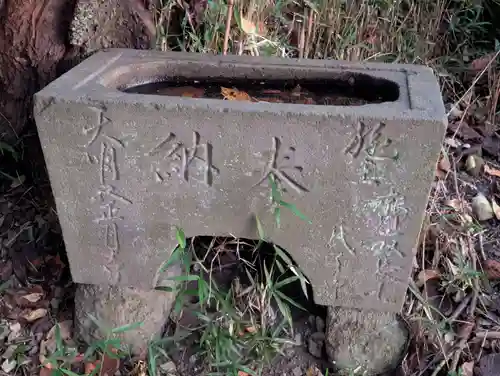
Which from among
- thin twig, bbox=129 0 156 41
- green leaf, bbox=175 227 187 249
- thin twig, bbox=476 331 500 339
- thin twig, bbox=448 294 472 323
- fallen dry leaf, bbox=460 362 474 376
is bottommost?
fallen dry leaf, bbox=460 362 474 376

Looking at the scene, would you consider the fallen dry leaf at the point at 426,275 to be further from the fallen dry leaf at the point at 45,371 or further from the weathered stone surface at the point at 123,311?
the fallen dry leaf at the point at 45,371

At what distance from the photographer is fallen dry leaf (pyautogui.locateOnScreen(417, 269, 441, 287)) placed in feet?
6.01

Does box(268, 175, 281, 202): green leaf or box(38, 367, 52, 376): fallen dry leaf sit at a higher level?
box(268, 175, 281, 202): green leaf

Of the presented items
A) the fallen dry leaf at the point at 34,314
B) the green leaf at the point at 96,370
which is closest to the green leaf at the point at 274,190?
the green leaf at the point at 96,370

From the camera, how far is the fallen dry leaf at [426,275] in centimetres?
183

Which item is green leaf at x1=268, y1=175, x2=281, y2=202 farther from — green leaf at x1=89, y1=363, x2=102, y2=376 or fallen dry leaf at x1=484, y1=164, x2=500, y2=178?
fallen dry leaf at x1=484, y1=164, x2=500, y2=178

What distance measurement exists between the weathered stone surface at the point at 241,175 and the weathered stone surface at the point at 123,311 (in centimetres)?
9

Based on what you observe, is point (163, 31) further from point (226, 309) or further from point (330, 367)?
point (330, 367)

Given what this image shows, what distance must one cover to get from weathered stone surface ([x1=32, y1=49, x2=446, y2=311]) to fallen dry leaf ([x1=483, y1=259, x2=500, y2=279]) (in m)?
0.63

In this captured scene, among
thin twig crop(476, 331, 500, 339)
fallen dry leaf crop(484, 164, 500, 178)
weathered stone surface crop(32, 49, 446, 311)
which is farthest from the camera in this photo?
fallen dry leaf crop(484, 164, 500, 178)

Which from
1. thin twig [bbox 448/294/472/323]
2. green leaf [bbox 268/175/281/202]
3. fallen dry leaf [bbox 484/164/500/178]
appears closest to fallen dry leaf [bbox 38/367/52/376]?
green leaf [bbox 268/175/281/202]

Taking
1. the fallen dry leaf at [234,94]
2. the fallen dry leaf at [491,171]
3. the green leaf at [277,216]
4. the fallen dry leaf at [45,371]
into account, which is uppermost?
the fallen dry leaf at [234,94]

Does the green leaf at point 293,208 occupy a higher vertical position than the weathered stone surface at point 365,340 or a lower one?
higher

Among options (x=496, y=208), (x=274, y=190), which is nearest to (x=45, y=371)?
(x=274, y=190)
